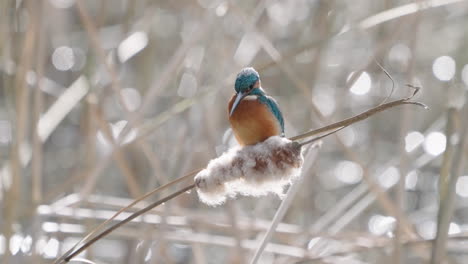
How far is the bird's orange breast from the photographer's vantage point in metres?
1.40

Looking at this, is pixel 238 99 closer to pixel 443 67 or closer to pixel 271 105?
pixel 271 105

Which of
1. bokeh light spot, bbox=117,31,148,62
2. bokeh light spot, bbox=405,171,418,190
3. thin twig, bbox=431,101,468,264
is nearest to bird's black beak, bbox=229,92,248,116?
thin twig, bbox=431,101,468,264

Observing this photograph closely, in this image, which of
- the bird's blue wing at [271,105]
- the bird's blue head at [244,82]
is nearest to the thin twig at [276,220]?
the bird's blue wing at [271,105]

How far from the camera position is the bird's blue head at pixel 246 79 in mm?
1395

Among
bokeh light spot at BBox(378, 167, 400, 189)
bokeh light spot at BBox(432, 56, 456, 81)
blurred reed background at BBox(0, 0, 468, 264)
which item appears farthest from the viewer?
bokeh light spot at BBox(432, 56, 456, 81)

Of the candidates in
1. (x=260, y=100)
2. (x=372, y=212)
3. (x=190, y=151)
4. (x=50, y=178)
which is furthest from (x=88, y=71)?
(x=372, y=212)

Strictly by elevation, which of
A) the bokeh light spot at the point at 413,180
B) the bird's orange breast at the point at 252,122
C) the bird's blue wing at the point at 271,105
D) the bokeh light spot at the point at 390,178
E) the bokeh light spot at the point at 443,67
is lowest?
the bird's orange breast at the point at 252,122

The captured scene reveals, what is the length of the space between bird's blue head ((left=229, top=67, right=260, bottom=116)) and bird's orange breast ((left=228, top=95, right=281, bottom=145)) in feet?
0.10

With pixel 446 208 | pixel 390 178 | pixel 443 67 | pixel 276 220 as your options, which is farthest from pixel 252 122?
A: pixel 443 67

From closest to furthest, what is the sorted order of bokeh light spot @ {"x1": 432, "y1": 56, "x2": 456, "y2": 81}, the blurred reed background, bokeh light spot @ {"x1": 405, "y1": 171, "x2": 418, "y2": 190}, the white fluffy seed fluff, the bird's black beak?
1. the white fluffy seed fluff
2. the bird's black beak
3. the blurred reed background
4. bokeh light spot @ {"x1": 432, "y1": 56, "x2": 456, "y2": 81}
5. bokeh light spot @ {"x1": 405, "y1": 171, "x2": 418, "y2": 190}

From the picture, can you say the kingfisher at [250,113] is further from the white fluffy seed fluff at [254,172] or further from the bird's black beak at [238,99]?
the white fluffy seed fluff at [254,172]

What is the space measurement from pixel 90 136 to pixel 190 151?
612mm

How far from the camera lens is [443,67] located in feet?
12.3

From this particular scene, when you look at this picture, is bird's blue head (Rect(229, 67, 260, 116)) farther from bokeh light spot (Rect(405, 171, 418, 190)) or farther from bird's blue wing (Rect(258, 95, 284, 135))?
bokeh light spot (Rect(405, 171, 418, 190))
